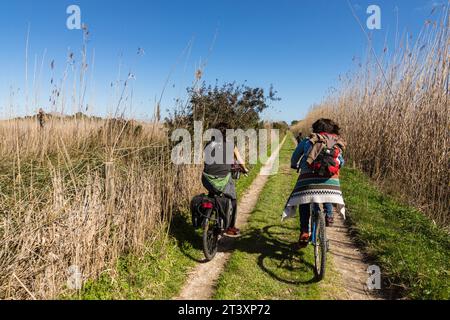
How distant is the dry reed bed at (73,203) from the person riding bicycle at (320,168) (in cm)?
209

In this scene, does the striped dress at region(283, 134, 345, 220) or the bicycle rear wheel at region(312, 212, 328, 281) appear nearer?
the bicycle rear wheel at region(312, 212, 328, 281)

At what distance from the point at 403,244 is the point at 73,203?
177 inches

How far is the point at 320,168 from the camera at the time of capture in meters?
3.74

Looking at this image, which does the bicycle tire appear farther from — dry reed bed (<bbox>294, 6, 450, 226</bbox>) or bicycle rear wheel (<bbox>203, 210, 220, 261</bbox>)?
dry reed bed (<bbox>294, 6, 450, 226</bbox>)

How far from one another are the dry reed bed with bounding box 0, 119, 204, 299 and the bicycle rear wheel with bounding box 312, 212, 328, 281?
2.18 m

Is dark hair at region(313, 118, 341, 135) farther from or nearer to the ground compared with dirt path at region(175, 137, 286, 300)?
farther from the ground

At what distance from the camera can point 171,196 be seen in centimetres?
517

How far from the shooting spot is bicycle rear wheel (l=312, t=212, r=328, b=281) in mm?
3666

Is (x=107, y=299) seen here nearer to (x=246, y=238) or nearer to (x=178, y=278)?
(x=178, y=278)

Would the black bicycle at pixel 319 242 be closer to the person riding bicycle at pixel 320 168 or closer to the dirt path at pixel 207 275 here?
the person riding bicycle at pixel 320 168

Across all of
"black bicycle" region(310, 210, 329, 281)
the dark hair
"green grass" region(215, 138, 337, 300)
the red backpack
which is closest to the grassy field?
"green grass" region(215, 138, 337, 300)

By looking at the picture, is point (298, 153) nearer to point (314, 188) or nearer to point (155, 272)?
point (314, 188)
